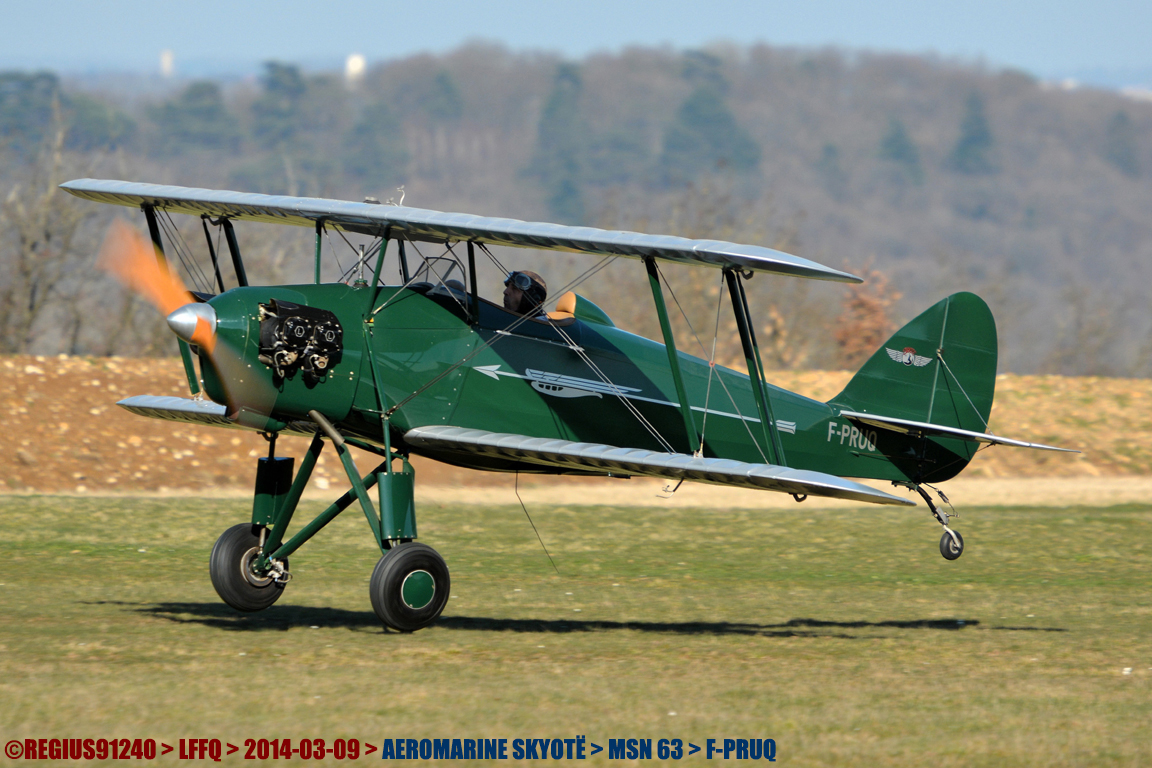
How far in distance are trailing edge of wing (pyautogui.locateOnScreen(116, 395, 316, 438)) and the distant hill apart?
295 ft

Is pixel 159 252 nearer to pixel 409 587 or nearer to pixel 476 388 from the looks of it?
pixel 476 388

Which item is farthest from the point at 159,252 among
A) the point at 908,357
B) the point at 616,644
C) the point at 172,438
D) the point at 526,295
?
the point at 172,438

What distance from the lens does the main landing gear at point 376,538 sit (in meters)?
9.88

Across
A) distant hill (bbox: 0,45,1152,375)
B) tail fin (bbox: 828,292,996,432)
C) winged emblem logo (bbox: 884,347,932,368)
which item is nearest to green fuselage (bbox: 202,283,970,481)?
tail fin (bbox: 828,292,996,432)

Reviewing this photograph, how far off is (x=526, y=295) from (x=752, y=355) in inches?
86.4

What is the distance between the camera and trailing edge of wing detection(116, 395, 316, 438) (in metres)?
10.8

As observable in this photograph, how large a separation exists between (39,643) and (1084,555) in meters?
12.8

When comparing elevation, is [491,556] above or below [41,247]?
below

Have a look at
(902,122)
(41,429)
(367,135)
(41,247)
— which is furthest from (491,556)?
(902,122)

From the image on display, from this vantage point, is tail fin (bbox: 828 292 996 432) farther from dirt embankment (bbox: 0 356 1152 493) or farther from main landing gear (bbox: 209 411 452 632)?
dirt embankment (bbox: 0 356 1152 493)

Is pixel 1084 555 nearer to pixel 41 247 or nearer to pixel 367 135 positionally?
pixel 41 247

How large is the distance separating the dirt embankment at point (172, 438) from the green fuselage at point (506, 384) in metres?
13.0

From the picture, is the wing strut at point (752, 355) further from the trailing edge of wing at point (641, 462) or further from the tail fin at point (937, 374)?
the tail fin at point (937, 374)

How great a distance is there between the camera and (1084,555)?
55.7 feet
